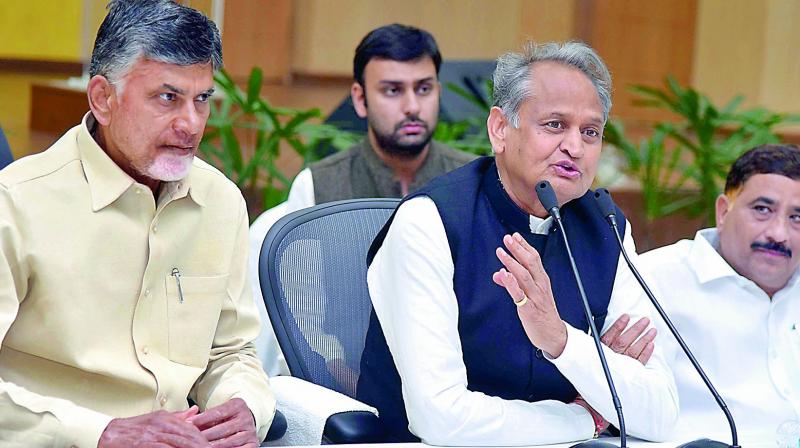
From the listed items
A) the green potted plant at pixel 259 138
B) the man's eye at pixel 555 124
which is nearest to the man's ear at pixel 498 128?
the man's eye at pixel 555 124

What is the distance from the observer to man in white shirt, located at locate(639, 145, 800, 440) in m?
2.70

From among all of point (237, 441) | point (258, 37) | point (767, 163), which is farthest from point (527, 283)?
point (258, 37)

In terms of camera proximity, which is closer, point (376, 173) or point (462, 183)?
point (462, 183)

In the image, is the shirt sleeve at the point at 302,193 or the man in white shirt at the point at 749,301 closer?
the man in white shirt at the point at 749,301

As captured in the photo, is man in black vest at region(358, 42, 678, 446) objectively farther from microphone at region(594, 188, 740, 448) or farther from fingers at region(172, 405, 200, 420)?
fingers at region(172, 405, 200, 420)

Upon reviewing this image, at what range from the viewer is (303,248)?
2.64 meters

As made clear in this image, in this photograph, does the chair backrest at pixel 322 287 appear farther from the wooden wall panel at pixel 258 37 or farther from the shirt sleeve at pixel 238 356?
the wooden wall panel at pixel 258 37

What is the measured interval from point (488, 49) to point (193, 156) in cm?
526

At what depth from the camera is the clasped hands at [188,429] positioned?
74.3 inches

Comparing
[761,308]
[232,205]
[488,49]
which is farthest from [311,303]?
[488,49]

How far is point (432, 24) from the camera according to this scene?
6953mm

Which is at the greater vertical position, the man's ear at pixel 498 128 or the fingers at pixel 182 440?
the man's ear at pixel 498 128

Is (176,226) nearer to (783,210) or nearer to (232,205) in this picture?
(232,205)

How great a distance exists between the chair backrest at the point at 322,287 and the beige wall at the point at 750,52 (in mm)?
5714
